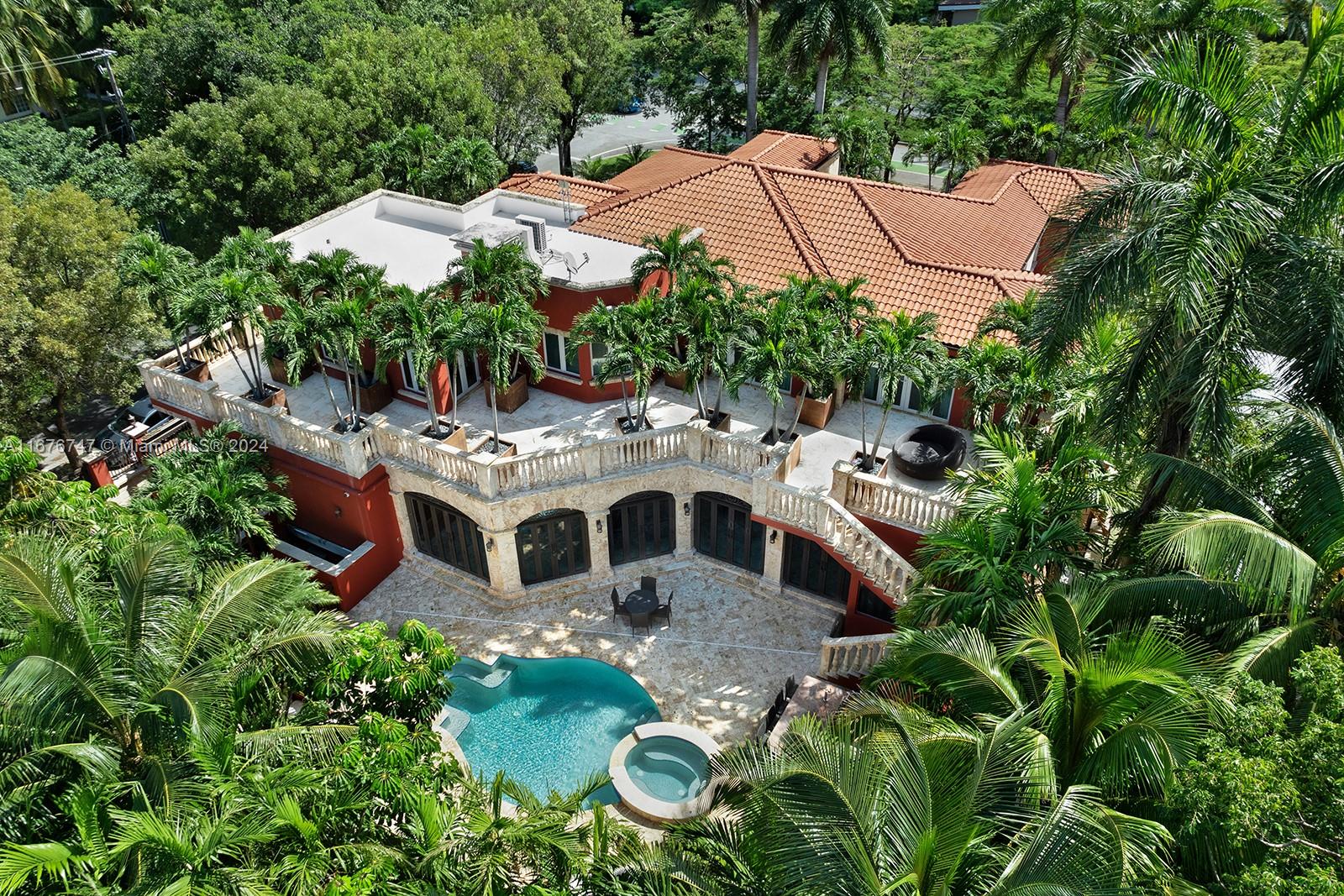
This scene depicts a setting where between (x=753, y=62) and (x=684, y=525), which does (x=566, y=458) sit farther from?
(x=753, y=62)

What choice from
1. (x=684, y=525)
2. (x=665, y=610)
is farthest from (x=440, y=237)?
(x=665, y=610)

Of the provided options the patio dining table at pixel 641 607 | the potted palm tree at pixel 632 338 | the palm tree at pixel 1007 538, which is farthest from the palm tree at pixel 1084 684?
the potted palm tree at pixel 632 338

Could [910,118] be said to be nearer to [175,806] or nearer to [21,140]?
[21,140]

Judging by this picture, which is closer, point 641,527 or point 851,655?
point 851,655

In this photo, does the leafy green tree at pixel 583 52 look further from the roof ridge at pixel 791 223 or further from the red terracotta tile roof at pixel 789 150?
the roof ridge at pixel 791 223

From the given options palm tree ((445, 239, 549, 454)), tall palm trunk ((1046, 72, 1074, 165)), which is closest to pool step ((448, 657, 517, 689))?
palm tree ((445, 239, 549, 454))

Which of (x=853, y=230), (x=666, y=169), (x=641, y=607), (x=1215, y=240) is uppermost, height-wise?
(x=1215, y=240)

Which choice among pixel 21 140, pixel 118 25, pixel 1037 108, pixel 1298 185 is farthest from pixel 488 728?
pixel 118 25
